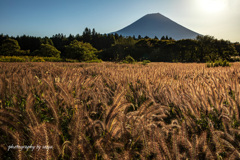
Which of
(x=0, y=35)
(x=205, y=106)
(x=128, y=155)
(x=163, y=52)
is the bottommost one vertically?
(x=128, y=155)

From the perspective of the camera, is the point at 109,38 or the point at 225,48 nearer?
the point at 225,48

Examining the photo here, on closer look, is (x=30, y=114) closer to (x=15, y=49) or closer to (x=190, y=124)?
(x=190, y=124)

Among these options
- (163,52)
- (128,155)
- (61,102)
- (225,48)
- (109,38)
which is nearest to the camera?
(128,155)

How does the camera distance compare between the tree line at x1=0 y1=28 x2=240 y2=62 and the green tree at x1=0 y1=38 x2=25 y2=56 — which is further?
the green tree at x1=0 y1=38 x2=25 y2=56

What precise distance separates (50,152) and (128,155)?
0.34 m

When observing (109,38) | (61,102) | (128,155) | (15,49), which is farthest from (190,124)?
(109,38)

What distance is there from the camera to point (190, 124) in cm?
94

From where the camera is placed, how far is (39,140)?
2.18 feet

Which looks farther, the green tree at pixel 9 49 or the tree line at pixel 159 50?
the green tree at pixel 9 49

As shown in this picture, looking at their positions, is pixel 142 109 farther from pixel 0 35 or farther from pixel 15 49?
pixel 0 35

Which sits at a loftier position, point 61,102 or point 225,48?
point 225,48

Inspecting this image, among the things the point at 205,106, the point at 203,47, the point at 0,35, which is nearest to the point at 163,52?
the point at 203,47

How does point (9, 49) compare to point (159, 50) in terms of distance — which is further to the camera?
point (9, 49)

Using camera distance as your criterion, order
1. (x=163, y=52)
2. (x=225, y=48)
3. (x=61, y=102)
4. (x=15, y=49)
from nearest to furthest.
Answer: (x=61, y=102), (x=225, y=48), (x=163, y=52), (x=15, y=49)
